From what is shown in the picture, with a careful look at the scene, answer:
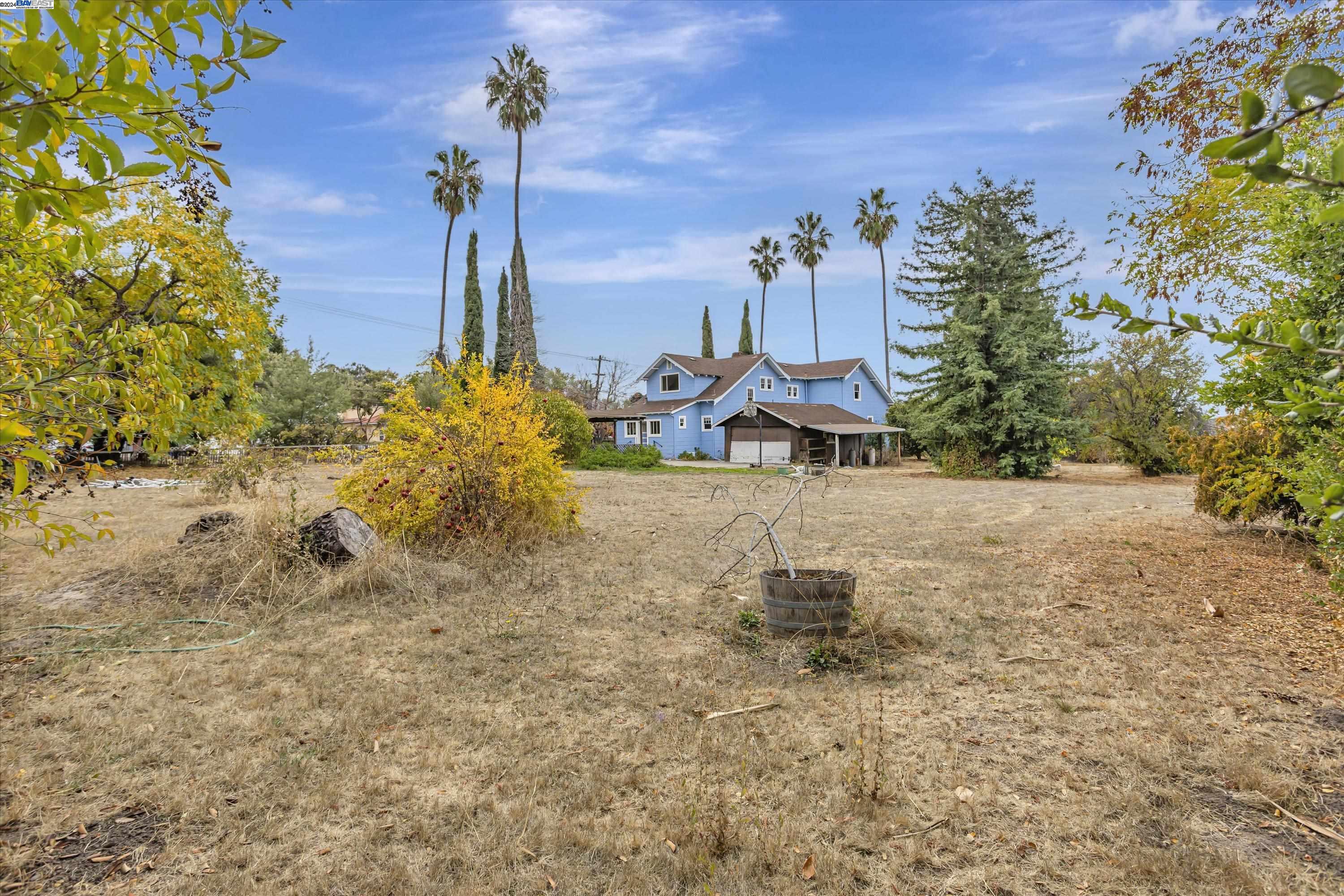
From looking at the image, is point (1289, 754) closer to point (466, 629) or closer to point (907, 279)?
point (466, 629)

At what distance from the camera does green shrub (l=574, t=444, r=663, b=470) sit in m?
29.6

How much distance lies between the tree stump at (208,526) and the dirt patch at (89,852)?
5506 millimetres

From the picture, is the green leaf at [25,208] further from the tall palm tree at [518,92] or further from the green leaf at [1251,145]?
the tall palm tree at [518,92]

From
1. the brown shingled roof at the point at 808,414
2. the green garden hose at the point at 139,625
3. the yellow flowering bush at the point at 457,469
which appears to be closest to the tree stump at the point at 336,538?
the yellow flowering bush at the point at 457,469

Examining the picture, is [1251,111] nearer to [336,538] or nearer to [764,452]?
[336,538]

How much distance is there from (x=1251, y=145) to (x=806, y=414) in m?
37.3

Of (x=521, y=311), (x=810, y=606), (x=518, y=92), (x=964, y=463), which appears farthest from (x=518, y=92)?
(x=810, y=606)

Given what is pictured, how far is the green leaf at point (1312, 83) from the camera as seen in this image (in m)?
0.92

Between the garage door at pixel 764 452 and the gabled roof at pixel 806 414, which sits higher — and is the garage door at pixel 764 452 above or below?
below

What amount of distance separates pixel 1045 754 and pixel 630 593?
4540 millimetres

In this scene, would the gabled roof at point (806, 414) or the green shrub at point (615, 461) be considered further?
the gabled roof at point (806, 414)

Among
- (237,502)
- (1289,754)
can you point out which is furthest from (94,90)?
(237,502)

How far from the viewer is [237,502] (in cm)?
1229

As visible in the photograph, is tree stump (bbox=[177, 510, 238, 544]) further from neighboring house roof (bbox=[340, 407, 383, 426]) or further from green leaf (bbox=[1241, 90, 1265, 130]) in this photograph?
neighboring house roof (bbox=[340, 407, 383, 426])
